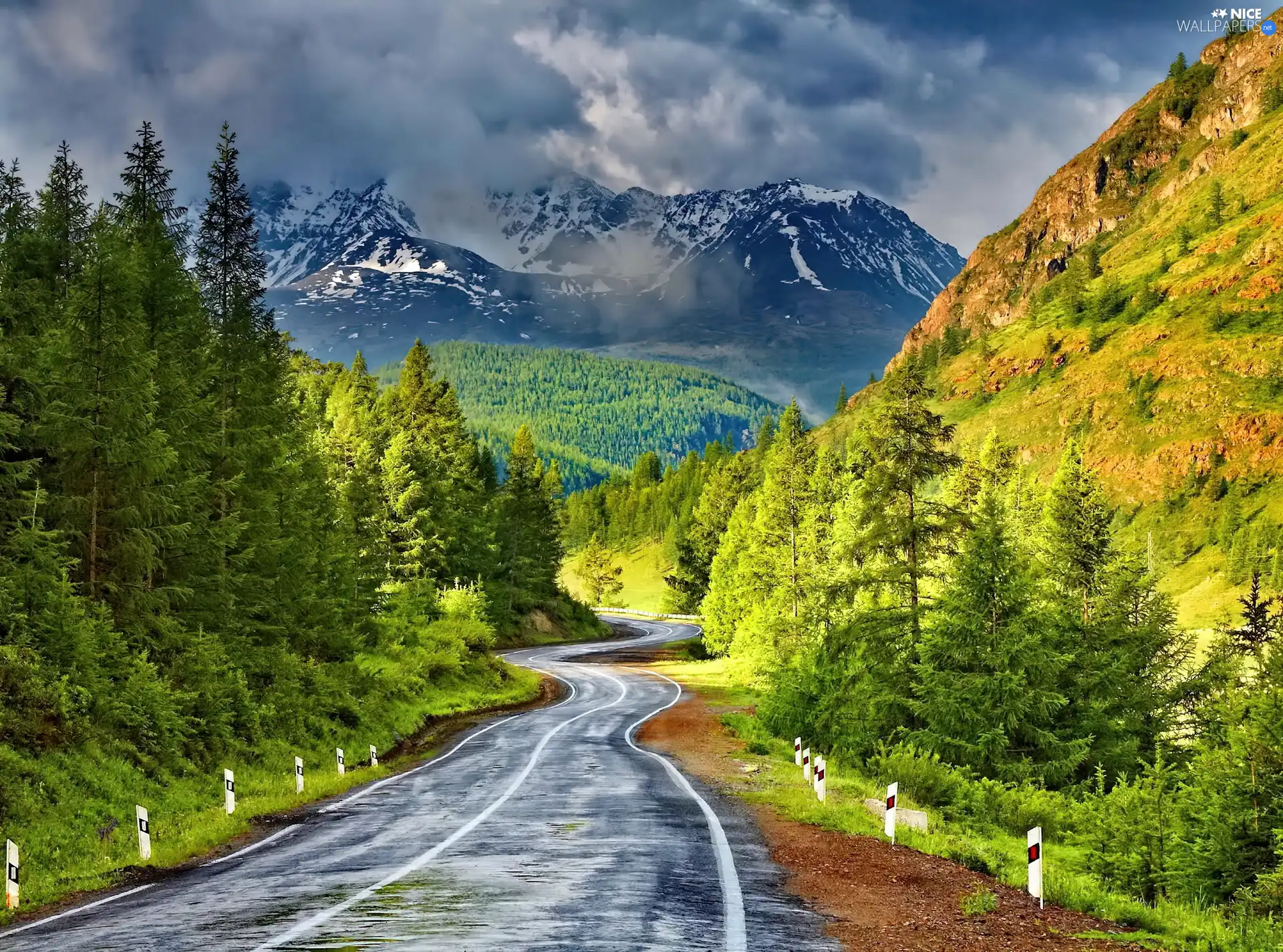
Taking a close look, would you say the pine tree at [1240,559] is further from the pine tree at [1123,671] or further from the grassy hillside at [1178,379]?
the pine tree at [1123,671]

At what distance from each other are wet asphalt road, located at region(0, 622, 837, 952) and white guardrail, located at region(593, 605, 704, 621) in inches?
2845

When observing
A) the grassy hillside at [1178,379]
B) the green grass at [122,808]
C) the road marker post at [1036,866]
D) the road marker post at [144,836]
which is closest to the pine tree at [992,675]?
the road marker post at [1036,866]

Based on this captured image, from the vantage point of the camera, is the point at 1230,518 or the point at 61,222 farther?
the point at 1230,518

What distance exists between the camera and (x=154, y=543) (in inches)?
846

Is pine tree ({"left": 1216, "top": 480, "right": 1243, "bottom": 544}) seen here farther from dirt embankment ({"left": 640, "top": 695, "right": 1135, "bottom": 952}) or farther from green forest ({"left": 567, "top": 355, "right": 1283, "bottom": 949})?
dirt embankment ({"left": 640, "top": 695, "right": 1135, "bottom": 952})

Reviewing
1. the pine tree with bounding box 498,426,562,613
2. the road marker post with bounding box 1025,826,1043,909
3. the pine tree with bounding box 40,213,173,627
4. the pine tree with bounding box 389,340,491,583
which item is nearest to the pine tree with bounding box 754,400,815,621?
the pine tree with bounding box 389,340,491,583

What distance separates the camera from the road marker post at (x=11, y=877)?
10.9m

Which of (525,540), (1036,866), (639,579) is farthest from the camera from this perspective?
(639,579)

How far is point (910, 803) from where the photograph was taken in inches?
708

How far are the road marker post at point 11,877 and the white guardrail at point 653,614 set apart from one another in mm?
80001

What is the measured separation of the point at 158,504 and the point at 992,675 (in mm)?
20699

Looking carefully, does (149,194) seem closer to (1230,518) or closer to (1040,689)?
(1040,689)

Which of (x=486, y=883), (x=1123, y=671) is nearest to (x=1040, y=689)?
(x=1123, y=671)

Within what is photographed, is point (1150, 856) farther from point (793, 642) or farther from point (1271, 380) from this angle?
point (1271, 380)
